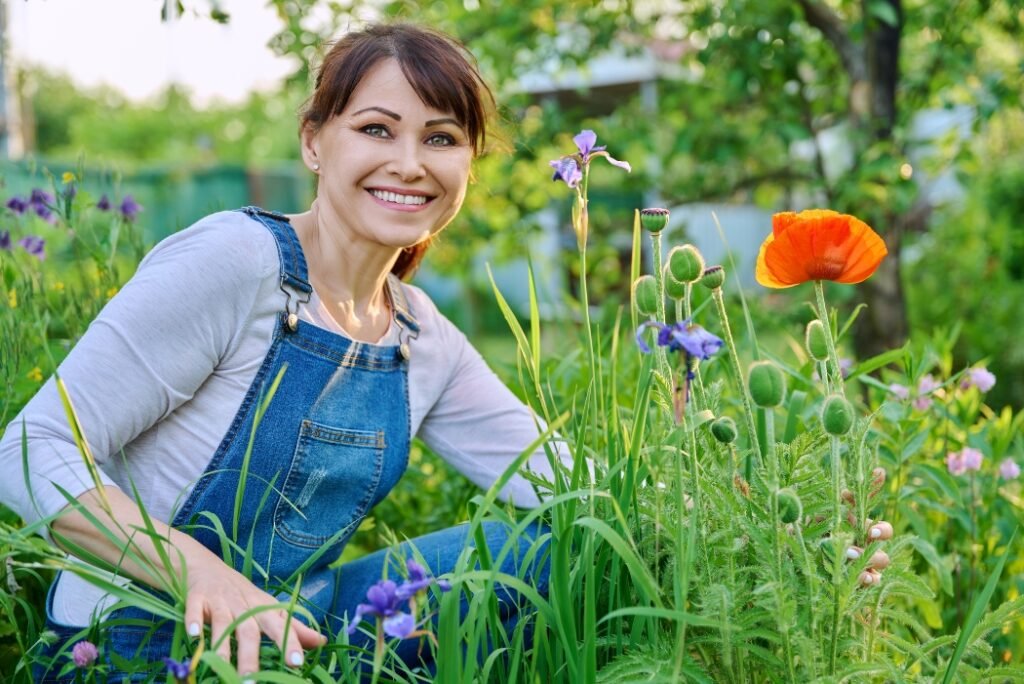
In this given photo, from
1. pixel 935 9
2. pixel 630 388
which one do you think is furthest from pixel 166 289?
pixel 935 9

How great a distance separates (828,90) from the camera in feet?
13.1

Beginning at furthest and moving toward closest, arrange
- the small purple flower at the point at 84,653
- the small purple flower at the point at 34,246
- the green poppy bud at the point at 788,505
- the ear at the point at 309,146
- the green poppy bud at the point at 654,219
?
the small purple flower at the point at 34,246 → the ear at the point at 309,146 → the small purple flower at the point at 84,653 → the green poppy bud at the point at 654,219 → the green poppy bud at the point at 788,505

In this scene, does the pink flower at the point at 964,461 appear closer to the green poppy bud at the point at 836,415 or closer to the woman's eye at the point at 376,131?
the green poppy bud at the point at 836,415

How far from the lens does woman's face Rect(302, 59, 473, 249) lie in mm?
1682

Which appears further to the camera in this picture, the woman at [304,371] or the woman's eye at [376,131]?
the woman's eye at [376,131]

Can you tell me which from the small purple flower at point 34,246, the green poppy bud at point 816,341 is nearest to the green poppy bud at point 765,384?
the green poppy bud at point 816,341

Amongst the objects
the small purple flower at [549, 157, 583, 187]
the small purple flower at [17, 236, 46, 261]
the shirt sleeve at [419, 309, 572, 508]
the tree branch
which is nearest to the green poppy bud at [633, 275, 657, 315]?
the small purple flower at [549, 157, 583, 187]

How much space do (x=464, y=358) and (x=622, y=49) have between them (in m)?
2.53

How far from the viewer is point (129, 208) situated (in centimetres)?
225

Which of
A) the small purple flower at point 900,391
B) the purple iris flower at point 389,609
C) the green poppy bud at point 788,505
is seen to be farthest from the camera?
the small purple flower at point 900,391

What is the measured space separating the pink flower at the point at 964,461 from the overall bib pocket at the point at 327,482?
45.3 inches

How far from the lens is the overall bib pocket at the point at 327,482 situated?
1633mm

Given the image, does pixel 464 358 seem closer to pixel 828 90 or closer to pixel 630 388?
pixel 630 388

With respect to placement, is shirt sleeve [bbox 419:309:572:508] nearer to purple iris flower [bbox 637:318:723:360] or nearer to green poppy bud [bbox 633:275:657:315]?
green poppy bud [bbox 633:275:657:315]
